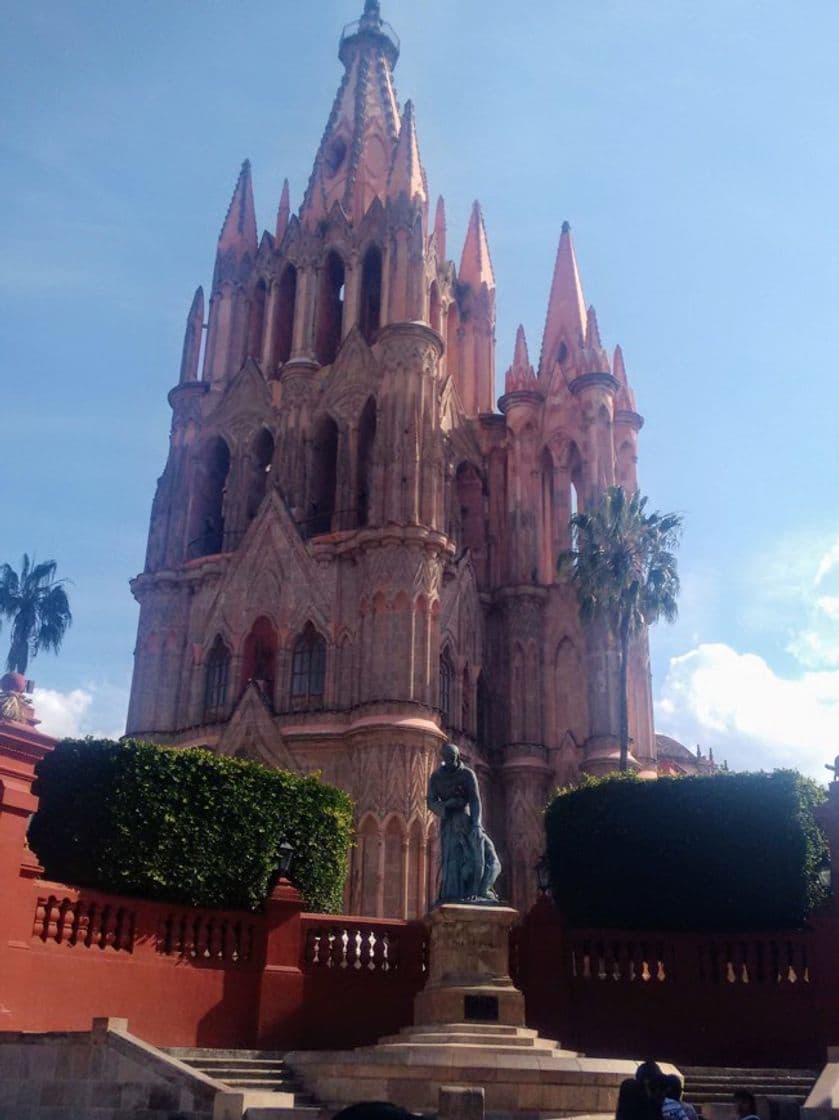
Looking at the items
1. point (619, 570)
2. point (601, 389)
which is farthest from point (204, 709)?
point (601, 389)

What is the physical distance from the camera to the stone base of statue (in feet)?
46.3

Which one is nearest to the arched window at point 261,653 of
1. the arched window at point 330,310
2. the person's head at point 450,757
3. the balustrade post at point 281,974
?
the arched window at point 330,310

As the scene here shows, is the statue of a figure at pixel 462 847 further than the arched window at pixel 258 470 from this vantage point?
No

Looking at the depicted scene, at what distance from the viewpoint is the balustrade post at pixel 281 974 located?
60.0 ft

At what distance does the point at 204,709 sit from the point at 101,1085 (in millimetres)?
25082

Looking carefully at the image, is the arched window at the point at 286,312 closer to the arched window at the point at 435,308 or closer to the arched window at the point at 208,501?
the arched window at the point at 208,501

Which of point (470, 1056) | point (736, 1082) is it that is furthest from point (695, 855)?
point (470, 1056)

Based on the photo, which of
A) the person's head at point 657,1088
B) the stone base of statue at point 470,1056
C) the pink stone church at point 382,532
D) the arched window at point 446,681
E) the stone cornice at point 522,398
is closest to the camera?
the person's head at point 657,1088

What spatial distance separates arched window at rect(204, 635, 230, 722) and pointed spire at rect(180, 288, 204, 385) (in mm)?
10984

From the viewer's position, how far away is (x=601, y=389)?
137ft

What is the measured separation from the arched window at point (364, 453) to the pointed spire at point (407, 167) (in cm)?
835

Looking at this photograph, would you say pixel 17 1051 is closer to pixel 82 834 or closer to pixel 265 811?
pixel 82 834

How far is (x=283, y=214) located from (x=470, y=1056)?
39706 mm

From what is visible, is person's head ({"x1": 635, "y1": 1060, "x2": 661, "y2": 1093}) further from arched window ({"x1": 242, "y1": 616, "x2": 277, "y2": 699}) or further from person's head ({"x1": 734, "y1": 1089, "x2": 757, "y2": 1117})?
arched window ({"x1": 242, "y1": 616, "x2": 277, "y2": 699})
